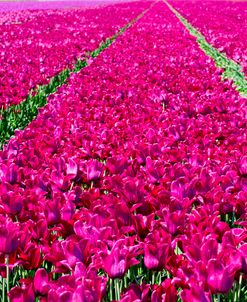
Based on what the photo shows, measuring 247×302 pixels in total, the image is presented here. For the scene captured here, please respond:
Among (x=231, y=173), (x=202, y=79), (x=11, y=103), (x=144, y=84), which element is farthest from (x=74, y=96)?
(x=231, y=173)

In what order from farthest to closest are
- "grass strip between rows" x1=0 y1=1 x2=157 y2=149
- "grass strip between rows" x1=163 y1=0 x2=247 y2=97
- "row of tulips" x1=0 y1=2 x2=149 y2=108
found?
1. "grass strip between rows" x1=163 y1=0 x2=247 y2=97
2. "row of tulips" x1=0 y1=2 x2=149 y2=108
3. "grass strip between rows" x1=0 y1=1 x2=157 y2=149

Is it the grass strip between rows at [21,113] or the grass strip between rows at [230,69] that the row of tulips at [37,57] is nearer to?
the grass strip between rows at [21,113]

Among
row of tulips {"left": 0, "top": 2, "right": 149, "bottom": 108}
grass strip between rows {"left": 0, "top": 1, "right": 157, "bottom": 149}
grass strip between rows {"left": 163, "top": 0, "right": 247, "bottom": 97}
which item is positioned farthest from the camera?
grass strip between rows {"left": 163, "top": 0, "right": 247, "bottom": 97}

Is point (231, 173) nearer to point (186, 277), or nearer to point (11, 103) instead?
point (186, 277)

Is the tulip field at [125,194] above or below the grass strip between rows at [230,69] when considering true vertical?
above

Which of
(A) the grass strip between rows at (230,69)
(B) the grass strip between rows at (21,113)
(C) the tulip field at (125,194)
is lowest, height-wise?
(A) the grass strip between rows at (230,69)

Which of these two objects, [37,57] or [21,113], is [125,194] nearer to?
[21,113]

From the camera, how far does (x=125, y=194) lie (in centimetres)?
286

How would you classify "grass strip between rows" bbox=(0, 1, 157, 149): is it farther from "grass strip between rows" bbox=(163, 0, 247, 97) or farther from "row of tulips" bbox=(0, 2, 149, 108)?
"grass strip between rows" bbox=(163, 0, 247, 97)

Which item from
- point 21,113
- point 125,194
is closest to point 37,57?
point 21,113

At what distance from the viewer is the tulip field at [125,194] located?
2051 mm

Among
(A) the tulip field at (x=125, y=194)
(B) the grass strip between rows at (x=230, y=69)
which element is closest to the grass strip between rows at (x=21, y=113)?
(A) the tulip field at (x=125, y=194)

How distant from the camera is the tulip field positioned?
205cm

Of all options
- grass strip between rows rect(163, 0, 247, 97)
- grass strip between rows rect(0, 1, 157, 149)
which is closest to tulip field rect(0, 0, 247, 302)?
grass strip between rows rect(0, 1, 157, 149)
